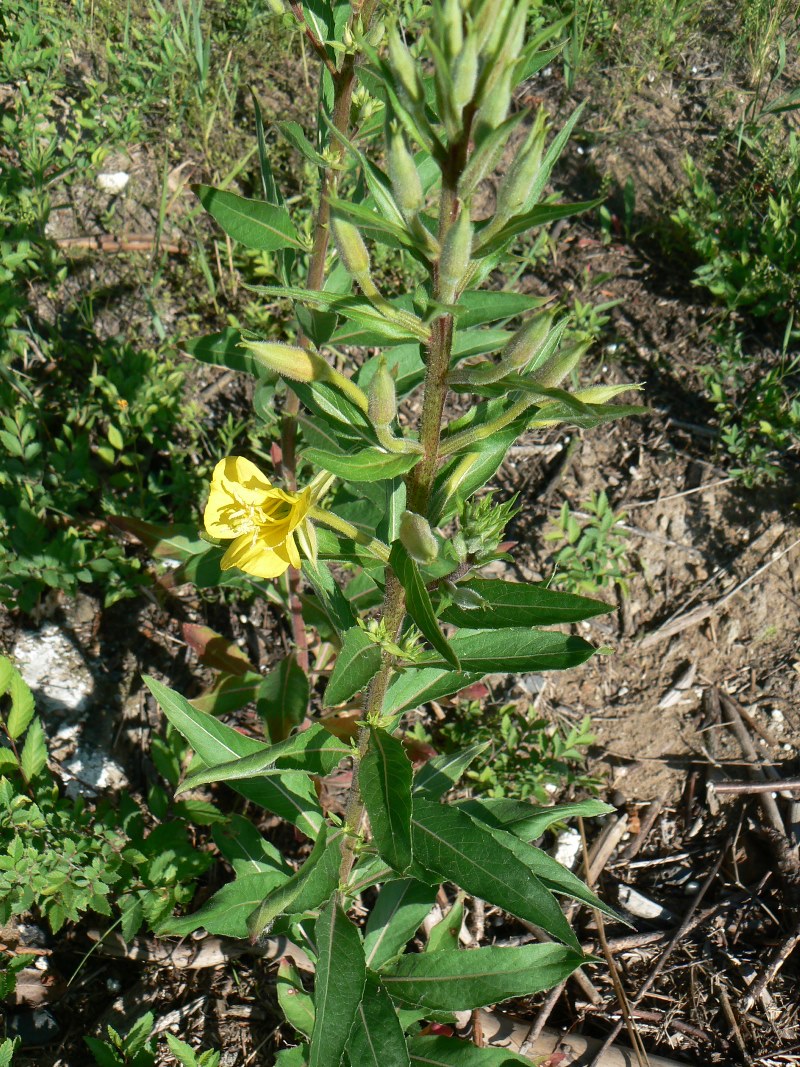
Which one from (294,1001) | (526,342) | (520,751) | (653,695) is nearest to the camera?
(526,342)

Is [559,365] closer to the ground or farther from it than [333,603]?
farther from it

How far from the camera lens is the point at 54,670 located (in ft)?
A: 10.7

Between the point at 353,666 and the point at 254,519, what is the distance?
0.38 m

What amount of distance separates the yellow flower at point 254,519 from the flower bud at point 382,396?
0.24 metres

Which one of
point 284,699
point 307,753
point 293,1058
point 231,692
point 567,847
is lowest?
point 567,847

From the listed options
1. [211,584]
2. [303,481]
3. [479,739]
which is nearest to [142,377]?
[303,481]

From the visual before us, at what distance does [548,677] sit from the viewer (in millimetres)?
3547

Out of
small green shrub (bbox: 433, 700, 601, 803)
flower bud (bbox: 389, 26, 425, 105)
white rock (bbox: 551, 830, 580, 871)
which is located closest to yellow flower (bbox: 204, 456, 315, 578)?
flower bud (bbox: 389, 26, 425, 105)

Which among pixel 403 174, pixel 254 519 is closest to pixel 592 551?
pixel 254 519

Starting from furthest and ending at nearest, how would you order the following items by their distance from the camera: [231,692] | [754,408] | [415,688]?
[754,408] < [231,692] < [415,688]

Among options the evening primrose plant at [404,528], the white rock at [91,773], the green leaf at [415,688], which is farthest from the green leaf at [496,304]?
the white rock at [91,773]

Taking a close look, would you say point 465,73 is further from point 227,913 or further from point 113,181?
point 113,181

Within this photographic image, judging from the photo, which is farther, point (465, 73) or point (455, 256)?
point (455, 256)

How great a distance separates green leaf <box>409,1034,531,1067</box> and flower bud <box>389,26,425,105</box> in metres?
2.20
